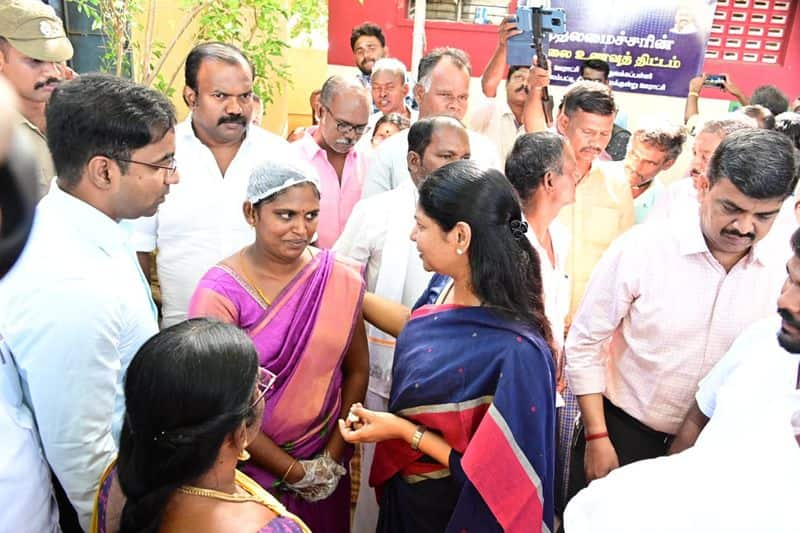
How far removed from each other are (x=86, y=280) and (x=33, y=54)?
1581 millimetres

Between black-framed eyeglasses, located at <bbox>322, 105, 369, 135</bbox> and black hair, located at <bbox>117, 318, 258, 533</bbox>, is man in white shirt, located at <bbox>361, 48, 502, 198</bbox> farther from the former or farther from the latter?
black hair, located at <bbox>117, 318, 258, 533</bbox>

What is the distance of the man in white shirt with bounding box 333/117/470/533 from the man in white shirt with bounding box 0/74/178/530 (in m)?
0.85

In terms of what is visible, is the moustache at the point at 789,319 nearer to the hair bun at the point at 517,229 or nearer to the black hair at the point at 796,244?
the black hair at the point at 796,244

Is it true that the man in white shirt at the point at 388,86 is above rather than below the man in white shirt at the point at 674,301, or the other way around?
above

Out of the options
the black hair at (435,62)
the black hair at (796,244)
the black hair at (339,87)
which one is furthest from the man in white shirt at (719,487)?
the black hair at (435,62)

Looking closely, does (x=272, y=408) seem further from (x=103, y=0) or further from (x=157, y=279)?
(x=103, y=0)

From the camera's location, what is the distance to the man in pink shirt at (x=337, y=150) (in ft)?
9.51

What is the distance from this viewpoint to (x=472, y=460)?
1430 millimetres

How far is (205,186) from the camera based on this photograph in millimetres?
2281

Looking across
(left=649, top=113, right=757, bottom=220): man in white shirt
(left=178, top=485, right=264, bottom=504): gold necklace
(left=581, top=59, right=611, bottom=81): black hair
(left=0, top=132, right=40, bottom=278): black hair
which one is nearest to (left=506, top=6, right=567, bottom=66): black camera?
(left=649, top=113, right=757, bottom=220): man in white shirt

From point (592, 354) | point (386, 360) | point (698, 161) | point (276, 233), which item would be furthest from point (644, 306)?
point (698, 161)

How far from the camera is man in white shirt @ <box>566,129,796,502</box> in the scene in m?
1.68

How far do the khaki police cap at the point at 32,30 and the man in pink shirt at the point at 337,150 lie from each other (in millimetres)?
1085

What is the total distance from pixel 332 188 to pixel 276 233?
1.37m
